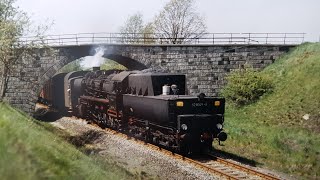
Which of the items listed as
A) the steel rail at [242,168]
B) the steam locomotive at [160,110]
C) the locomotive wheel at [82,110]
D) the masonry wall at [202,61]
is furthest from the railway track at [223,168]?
the masonry wall at [202,61]

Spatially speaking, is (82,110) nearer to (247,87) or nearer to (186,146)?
(247,87)

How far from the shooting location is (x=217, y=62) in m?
30.0

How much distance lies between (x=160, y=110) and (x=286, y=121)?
10.4m

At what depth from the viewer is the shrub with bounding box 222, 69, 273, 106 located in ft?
88.4

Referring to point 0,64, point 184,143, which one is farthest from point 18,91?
point 184,143

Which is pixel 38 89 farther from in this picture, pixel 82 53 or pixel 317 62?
pixel 317 62

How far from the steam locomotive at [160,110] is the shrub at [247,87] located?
10.2 metres

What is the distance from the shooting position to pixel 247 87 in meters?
27.2

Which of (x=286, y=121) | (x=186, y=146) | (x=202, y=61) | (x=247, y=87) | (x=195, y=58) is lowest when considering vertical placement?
(x=186, y=146)

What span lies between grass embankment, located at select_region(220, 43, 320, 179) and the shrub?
62cm

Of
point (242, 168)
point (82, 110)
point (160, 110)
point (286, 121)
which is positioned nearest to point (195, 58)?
point (82, 110)

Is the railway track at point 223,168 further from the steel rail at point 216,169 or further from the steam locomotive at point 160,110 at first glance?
the steam locomotive at point 160,110

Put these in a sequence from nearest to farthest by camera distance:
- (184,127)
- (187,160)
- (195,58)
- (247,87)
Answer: (184,127), (187,160), (247,87), (195,58)

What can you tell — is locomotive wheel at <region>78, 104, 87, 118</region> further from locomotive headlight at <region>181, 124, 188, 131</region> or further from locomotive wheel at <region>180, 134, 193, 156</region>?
locomotive headlight at <region>181, 124, 188, 131</region>
